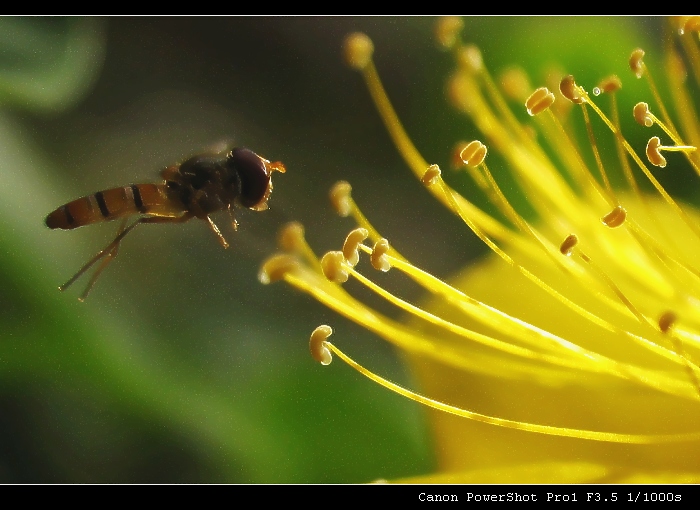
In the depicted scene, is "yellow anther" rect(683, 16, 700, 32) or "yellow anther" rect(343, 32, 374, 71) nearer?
"yellow anther" rect(683, 16, 700, 32)

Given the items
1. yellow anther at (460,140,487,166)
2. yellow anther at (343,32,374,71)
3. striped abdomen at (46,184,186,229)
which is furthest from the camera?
yellow anther at (343,32,374,71)

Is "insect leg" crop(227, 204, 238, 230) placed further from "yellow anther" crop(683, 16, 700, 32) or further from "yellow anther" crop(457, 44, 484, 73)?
"yellow anther" crop(683, 16, 700, 32)

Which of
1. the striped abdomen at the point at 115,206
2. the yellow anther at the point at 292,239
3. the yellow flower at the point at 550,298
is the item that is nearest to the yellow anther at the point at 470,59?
the yellow flower at the point at 550,298

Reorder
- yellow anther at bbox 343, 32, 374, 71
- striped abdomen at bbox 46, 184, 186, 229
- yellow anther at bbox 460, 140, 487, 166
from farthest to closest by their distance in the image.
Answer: yellow anther at bbox 343, 32, 374, 71, yellow anther at bbox 460, 140, 487, 166, striped abdomen at bbox 46, 184, 186, 229

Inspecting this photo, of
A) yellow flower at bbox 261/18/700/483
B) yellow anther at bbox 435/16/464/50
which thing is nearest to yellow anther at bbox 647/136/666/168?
yellow flower at bbox 261/18/700/483

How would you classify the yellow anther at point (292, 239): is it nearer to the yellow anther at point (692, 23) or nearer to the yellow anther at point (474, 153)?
the yellow anther at point (474, 153)

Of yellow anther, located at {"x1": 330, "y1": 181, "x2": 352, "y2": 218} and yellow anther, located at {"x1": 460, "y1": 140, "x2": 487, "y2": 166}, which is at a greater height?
yellow anther, located at {"x1": 460, "y1": 140, "x2": 487, "y2": 166}

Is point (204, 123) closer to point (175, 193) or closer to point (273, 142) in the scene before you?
point (273, 142)
